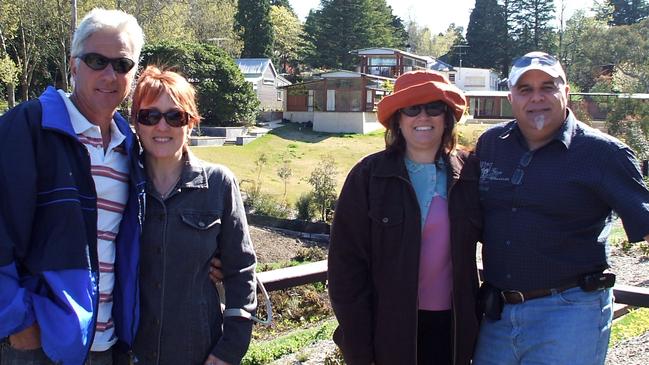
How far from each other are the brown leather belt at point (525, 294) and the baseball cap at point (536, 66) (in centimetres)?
94

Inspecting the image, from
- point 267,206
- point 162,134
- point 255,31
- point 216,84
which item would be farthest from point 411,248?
point 255,31

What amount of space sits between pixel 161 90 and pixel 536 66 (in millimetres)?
1627

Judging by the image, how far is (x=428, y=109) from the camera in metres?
2.81

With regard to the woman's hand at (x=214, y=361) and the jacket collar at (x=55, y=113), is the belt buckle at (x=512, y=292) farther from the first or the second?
the jacket collar at (x=55, y=113)

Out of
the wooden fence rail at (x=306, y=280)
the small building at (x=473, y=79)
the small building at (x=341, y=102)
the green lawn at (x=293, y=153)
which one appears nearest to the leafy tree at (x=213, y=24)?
the small building at (x=341, y=102)

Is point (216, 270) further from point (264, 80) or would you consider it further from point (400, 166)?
point (264, 80)

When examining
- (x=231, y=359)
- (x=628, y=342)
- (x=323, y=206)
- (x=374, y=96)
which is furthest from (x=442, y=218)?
(x=374, y=96)

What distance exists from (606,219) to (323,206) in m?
15.0

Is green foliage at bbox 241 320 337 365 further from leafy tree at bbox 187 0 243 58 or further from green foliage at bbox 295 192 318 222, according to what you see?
leafy tree at bbox 187 0 243 58

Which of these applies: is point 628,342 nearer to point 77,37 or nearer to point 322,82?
point 77,37

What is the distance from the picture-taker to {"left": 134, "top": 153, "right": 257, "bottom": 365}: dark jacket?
2.50 meters

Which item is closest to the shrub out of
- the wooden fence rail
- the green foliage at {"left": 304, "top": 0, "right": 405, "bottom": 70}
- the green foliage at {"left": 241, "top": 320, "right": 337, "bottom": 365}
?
the green foliage at {"left": 241, "top": 320, "right": 337, "bottom": 365}

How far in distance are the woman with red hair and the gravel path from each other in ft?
8.44

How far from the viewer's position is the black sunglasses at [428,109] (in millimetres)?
2807
